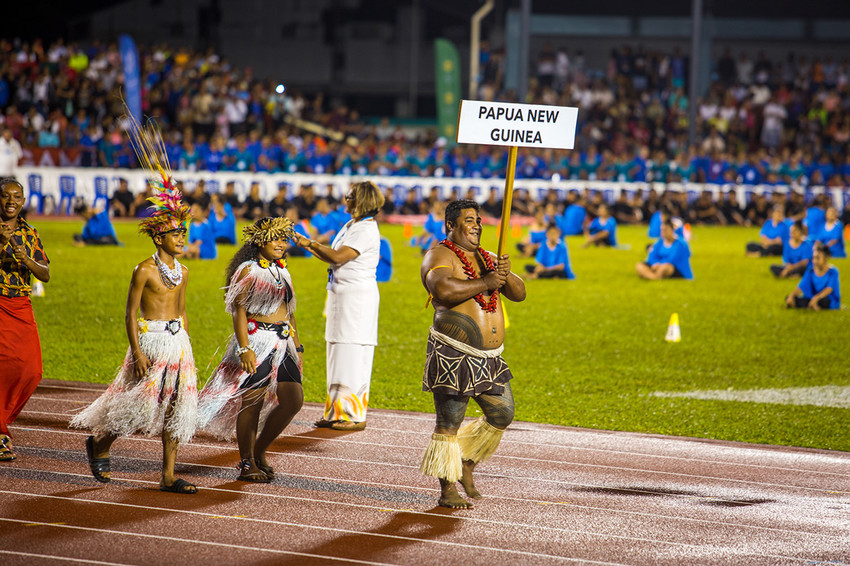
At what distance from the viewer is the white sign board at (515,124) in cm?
655

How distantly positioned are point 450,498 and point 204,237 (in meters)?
14.8

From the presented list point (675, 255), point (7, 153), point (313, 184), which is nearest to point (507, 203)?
point (675, 255)

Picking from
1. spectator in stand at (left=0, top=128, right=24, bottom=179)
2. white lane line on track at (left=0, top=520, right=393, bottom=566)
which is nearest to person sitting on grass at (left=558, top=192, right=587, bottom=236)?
spectator in stand at (left=0, top=128, right=24, bottom=179)

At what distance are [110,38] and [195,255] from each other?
78.1 ft

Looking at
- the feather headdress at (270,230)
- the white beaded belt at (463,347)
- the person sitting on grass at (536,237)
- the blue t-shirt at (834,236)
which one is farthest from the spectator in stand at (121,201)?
the white beaded belt at (463,347)

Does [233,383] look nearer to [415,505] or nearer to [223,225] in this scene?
[415,505]

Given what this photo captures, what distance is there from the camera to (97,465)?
654 cm

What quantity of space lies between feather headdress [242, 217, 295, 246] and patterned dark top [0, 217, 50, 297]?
141cm

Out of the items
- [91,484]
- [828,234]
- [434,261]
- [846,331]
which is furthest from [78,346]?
[828,234]

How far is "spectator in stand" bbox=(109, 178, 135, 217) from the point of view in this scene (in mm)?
27828

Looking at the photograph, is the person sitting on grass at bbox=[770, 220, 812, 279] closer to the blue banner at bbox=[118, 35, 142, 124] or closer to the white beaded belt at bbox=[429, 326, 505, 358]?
the white beaded belt at bbox=[429, 326, 505, 358]

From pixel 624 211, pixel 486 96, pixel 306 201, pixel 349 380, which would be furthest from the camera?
pixel 486 96

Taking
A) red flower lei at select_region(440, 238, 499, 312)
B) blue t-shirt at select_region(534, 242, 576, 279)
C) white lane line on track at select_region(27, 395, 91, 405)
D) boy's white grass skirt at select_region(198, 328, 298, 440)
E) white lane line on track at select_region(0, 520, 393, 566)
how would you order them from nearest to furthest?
white lane line on track at select_region(0, 520, 393, 566) < red flower lei at select_region(440, 238, 499, 312) < boy's white grass skirt at select_region(198, 328, 298, 440) < white lane line on track at select_region(27, 395, 91, 405) < blue t-shirt at select_region(534, 242, 576, 279)

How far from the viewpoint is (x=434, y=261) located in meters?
6.21
